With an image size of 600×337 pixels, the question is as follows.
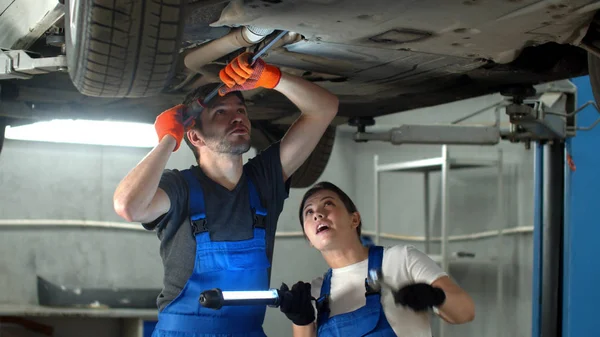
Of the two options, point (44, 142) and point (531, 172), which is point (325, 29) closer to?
point (44, 142)

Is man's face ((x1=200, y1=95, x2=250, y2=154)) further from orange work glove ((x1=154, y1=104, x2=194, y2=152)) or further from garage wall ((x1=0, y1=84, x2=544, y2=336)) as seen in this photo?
garage wall ((x1=0, y1=84, x2=544, y2=336))

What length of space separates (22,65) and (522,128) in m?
2.05

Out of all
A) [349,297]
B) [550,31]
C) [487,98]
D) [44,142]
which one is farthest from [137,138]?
[550,31]

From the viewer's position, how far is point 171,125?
2.17 m

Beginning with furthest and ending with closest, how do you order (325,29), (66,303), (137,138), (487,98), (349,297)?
1. (487,98)
2. (137,138)
3. (66,303)
4. (349,297)
5. (325,29)

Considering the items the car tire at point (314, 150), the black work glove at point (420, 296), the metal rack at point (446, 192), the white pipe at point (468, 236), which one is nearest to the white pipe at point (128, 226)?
the white pipe at point (468, 236)

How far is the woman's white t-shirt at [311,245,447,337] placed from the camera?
6.61ft

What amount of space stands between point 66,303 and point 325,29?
3204 mm

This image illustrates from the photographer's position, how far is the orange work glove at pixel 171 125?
7.05ft

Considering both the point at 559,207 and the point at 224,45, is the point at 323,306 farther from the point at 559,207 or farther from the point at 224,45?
the point at 559,207

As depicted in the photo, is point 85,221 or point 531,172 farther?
point 531,172

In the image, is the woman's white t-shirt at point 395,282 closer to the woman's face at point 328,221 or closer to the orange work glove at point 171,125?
the woman's face at point 328,221

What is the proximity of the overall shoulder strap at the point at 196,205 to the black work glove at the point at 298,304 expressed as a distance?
29 centimetres

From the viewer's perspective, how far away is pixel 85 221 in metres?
4.78
